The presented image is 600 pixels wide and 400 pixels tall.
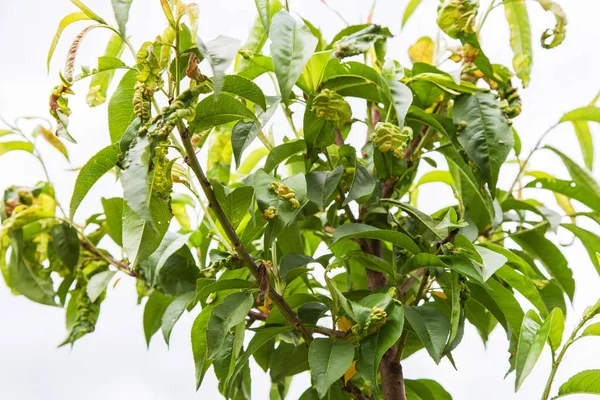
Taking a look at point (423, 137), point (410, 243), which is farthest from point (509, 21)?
point (410, 243)

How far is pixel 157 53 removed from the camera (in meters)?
0.53

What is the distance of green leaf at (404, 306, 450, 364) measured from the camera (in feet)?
1.89

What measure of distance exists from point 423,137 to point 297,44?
8.6 inches

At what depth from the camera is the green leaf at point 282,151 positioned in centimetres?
63

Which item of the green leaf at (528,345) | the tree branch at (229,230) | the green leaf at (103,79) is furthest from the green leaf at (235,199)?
the green leaf at (528,345)

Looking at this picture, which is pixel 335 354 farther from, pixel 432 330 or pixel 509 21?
pixel 509 21

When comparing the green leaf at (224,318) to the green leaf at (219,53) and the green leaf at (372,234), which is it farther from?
the green leaf at (219,53)

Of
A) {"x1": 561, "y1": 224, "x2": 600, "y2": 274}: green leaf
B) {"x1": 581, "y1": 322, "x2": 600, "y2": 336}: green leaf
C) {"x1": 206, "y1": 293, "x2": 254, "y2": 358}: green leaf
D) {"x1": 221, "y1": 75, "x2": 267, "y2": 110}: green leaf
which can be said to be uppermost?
{"x1": 221, "y1": 75, "x2": 267, "y2": 110}: green leaf

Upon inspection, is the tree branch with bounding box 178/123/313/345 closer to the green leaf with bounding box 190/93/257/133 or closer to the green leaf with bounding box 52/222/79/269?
the green leaf with bounding box 190/93/257/133

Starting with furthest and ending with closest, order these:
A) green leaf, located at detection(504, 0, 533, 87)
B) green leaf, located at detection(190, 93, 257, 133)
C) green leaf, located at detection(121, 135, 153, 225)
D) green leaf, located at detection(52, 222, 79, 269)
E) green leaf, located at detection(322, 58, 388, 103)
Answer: green leaf, located at detection(52, 222, 79, 269) → green leaf, located at detection(504, 0, 533, 87) → green leaf, located at detection(322, 58, 388, 103) → green leaf, located at detection(190, 93, 257, 133) → green leaf, located at detection(121, 135, 153, 225)

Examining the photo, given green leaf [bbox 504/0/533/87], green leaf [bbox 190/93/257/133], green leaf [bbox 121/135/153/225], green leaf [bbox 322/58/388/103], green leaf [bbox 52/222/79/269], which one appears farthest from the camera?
green leaf [bbox 52/222/79/269]

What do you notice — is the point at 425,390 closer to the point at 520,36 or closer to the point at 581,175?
the point at 581,175

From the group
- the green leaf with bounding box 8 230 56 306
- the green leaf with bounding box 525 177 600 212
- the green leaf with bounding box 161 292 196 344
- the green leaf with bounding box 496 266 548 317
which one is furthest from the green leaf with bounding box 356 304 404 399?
the green leaf with bounding box 8 230 56 306

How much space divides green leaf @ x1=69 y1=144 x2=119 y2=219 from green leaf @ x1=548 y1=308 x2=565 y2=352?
1.16 feet
